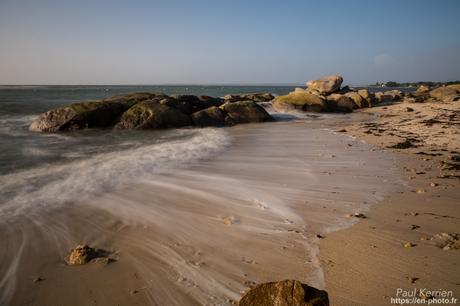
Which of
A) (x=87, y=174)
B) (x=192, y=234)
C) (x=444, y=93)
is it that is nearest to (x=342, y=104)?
(x=444, y=93)

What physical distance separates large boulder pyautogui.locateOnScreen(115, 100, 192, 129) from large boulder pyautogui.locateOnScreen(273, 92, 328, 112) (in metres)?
9.71

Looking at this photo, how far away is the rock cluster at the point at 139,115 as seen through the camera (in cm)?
1482

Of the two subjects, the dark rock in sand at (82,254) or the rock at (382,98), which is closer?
the dark rock in sand at (82,254)

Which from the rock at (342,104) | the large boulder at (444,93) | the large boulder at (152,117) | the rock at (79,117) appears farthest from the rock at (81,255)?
the large boulder at (444,93)

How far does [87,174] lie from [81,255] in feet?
13.0

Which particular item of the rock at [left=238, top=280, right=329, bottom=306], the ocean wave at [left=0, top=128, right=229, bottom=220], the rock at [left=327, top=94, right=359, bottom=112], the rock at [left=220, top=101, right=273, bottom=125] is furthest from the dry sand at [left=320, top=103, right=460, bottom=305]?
the rock at [left=327, top=94, right=359, bottom=112]

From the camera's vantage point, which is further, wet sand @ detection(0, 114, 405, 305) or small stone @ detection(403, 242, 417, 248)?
small stone @ detection(403, 242, 417, 248)

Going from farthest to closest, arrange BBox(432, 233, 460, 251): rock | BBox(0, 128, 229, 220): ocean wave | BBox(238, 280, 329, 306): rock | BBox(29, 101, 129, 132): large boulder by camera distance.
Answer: BBox(29, 101, 129, 132): large boulder, BBox(0, 128, 229, 220): ocean wave, BBox(432, 233, 460, 251): rock, BBox(238, 280, 329, 306): rock

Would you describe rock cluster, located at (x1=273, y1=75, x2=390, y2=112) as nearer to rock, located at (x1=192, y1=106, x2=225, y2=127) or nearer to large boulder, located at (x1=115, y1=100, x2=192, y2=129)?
rock, located at (x1=192, y1=106, x2=225, y2=127)

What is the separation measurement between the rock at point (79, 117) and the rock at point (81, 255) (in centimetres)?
1281

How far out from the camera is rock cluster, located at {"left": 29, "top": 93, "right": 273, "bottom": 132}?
14.8 metres

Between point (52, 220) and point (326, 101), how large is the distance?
22.4 metres

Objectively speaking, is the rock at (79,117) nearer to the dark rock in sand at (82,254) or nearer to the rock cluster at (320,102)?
the rock cluster at (320,102)

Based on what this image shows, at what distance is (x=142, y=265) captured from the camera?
3.29 m
